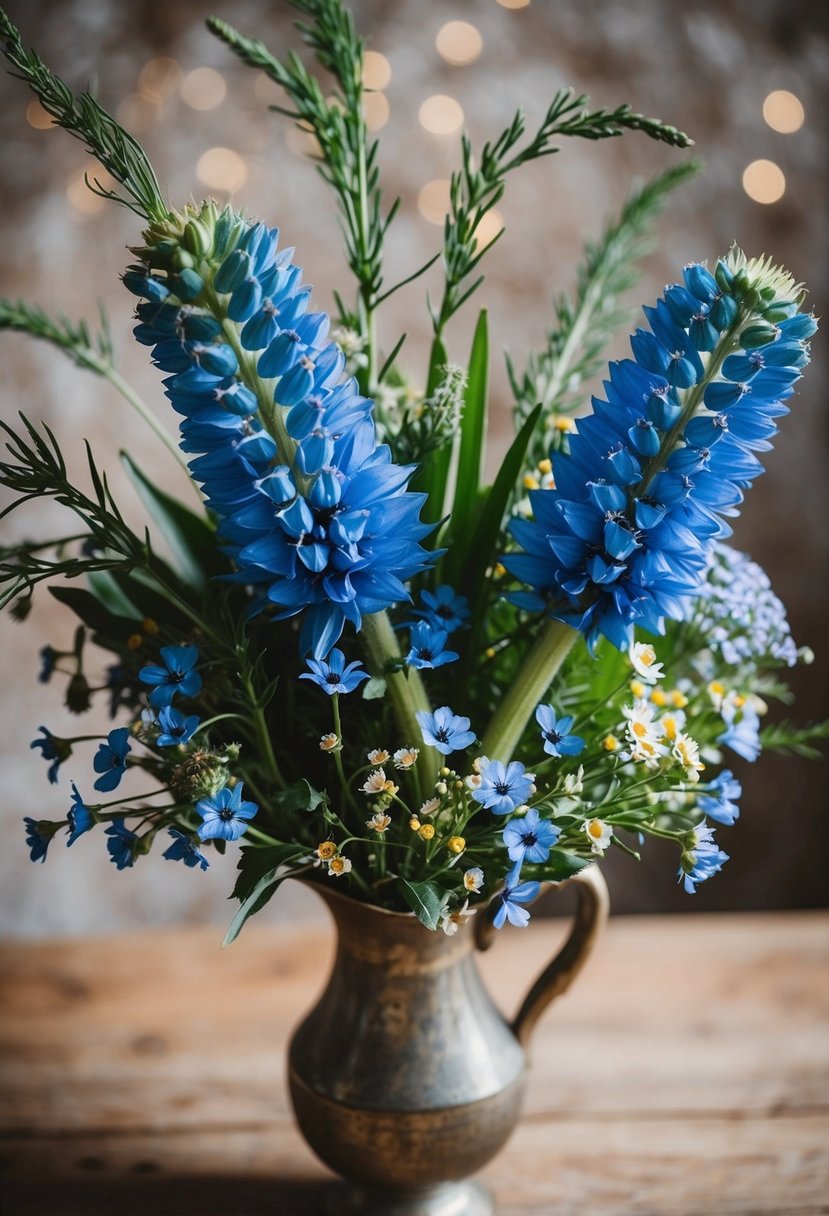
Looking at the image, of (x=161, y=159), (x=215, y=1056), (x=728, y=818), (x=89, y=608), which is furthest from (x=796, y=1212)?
(x=161, y=159)

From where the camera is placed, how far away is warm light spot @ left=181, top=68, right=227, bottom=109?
1.13 meters

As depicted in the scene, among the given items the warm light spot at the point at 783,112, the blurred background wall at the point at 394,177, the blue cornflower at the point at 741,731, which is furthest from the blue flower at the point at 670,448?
the warm light spot at the point at 783,112

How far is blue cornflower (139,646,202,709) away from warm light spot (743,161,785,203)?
938mm

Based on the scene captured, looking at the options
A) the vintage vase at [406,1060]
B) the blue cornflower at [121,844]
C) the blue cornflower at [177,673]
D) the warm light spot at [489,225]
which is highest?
the warm light spot at [489,225]

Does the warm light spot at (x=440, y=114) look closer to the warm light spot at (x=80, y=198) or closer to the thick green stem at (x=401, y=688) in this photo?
the warm light spot at (x=80, y=198)

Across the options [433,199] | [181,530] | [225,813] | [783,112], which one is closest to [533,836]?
[225,813]

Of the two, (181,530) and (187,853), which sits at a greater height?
(181,530)

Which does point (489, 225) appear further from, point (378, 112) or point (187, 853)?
point (187, 853)

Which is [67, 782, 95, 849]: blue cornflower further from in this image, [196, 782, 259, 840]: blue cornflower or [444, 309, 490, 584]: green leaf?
[444, 309, 490, 584]: green leaf

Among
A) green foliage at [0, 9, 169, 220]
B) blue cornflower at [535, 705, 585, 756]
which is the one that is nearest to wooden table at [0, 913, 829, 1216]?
blue cornflower at [535, 705, 585, 756]

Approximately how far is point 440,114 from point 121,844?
3.01 feet

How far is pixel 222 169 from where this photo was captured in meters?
1.16

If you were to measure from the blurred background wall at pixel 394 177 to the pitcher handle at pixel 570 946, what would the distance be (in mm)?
613

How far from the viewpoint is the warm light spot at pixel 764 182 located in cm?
119
